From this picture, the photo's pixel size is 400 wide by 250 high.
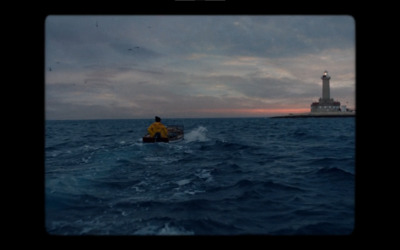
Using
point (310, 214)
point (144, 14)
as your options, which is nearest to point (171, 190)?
point (310, 214)

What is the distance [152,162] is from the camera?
13539mm

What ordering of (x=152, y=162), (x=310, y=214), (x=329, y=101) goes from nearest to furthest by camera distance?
(x=310, y=214) → (x=152, y=162) → (x=329, y=101)

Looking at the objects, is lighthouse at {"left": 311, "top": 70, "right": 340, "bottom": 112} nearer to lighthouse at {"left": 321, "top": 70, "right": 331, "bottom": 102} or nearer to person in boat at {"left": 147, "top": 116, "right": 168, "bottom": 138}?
lighthouse at {"left": 321, "top": 70, "right": 331, "bottom": 102}

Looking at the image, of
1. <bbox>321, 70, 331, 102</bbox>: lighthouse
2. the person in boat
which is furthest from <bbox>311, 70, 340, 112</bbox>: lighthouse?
the person in boat

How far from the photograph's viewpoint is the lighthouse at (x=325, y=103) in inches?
3278

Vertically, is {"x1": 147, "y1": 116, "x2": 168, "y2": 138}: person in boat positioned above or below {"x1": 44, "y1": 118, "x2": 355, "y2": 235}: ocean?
above

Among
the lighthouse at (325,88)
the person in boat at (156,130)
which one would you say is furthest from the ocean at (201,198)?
Result: the lighthouse at (325,88)

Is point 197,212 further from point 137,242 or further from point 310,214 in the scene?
point 137,242

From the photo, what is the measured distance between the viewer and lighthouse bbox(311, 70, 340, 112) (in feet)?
273

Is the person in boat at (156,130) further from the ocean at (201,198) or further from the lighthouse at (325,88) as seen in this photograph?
the lighthouse at (325,88)

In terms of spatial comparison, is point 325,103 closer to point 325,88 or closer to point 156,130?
point 325,88

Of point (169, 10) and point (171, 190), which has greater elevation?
point (169, 10)

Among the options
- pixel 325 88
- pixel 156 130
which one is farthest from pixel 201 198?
pixel 325 88
